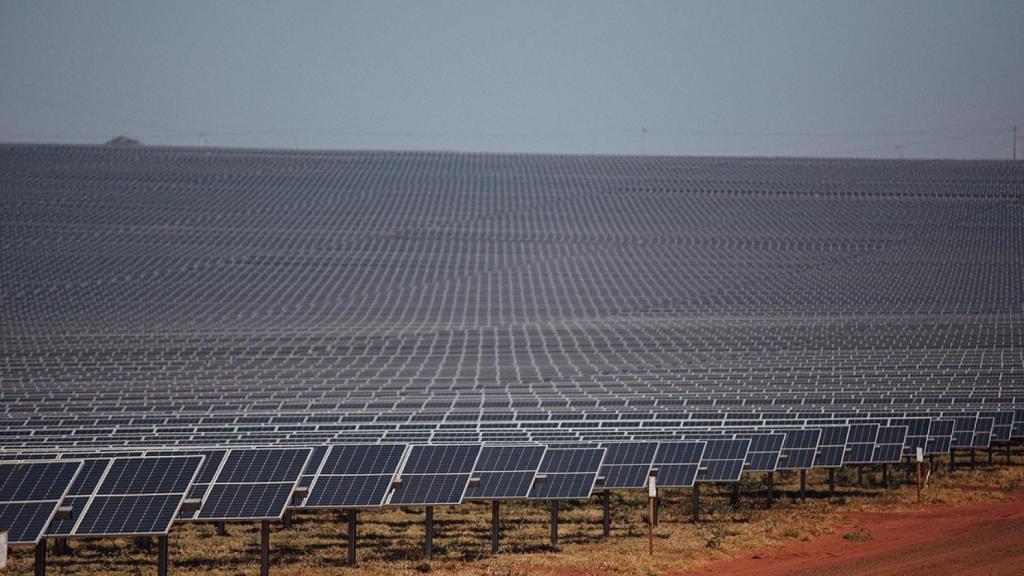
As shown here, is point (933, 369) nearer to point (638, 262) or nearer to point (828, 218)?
point (638, 262)

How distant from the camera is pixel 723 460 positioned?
1792cm

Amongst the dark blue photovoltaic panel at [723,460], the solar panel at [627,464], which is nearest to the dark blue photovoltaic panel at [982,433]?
the dark blue photovoltaic panel at [723,460]

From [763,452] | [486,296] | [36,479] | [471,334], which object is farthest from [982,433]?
[486,296]

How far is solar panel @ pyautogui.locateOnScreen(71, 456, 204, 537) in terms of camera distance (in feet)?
40.0

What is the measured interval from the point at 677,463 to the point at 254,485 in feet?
20.6

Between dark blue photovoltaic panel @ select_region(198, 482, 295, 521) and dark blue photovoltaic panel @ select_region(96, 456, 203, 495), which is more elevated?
dark blue photovoltaic panel @ select_region(96, 456, 203, 495)

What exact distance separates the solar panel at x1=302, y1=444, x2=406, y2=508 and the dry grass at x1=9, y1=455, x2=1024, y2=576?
0.79m

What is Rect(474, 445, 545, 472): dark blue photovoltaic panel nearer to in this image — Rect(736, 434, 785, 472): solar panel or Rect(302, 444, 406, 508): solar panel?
Rect(302, 444, 406, 508): solar panel

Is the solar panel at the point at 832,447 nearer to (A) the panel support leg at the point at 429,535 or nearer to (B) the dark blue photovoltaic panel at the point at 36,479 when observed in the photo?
(A) the panel support leg at the point at 429,535

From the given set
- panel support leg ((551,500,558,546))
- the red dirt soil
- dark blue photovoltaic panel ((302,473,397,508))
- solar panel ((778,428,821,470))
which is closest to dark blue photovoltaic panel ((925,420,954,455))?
solar panel ((778,428,821,470))

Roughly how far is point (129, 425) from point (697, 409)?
38.1ft

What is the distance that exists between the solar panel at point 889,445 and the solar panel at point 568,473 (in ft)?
22.0

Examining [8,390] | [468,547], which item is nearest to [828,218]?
[8,390]

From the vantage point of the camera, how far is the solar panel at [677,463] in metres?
16.7
